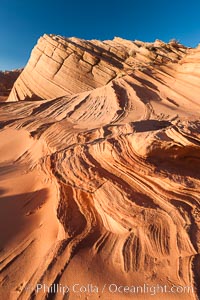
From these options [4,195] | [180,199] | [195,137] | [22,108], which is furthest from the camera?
[22,108]

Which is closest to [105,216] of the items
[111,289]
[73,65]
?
[111,289]

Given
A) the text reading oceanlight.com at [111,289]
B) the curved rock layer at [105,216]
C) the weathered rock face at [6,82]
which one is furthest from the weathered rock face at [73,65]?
the text reading oceanlight.com at [111,289]

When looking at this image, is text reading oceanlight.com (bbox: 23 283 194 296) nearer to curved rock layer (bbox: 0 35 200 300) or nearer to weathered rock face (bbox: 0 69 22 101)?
curved rock layer (bbox: 0 35 200 300)

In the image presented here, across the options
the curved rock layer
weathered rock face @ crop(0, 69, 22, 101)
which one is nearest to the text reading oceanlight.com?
the curved rock layer

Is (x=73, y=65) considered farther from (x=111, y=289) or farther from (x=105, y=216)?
(x=111, y=289)

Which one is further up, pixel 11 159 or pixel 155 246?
pixel 11 159

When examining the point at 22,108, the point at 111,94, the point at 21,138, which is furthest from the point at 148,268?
the point at 22,108

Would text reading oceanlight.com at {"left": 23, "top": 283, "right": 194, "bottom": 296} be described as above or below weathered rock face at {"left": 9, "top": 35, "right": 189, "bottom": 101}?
below

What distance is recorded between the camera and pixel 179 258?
2.92 meters

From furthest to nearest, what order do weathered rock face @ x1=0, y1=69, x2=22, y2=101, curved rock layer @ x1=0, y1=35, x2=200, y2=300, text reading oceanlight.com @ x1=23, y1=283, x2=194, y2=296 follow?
1. weathered rock face @ x1=0, y1=69, x2=22, y2=101
2. curved rock layer @ x1=0, y1=35, x2=200, y2=300
3. text reading oceanlight.com @ x1=23, y1=283, x2=194, y2=296

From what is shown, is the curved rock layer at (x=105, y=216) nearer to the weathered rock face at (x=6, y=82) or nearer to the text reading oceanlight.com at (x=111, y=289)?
the text reading oceanlight.com at (x=111, y=289)

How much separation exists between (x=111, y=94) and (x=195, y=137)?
6066 mm

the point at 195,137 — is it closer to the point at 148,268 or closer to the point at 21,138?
the point at 148,268

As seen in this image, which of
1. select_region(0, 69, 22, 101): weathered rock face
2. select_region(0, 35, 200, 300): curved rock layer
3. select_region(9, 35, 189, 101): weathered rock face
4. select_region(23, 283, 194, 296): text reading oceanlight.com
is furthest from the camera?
select_region(0, 69, 22, 101): weathered rock face
